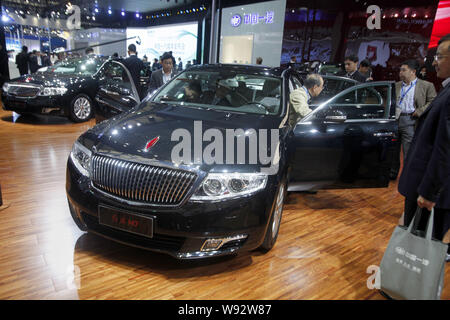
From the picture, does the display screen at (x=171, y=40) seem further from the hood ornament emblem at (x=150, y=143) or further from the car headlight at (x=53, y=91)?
the hood ornament emblem at (x=150, y=143)

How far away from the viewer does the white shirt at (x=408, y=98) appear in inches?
151

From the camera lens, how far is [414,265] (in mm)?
1689

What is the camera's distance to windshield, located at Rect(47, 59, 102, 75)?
6.54 m

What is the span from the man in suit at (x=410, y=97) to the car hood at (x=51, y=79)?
5.62 metres

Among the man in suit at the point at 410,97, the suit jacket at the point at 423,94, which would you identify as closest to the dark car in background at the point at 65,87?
the man in suit at the point at 410,97

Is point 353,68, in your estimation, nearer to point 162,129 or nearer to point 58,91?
point 162,129

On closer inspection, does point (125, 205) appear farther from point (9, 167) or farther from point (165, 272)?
point (9, 167)

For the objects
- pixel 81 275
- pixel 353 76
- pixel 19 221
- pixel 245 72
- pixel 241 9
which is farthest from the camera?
pixel 241 9

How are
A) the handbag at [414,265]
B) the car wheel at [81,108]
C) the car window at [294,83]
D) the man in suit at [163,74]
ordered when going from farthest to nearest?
the car wheel at [81,108], the man in suit at [163,74], the car window at [294,83], the handbag at [414,265]

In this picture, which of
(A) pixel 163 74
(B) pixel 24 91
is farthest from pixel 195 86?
(B) pixel 24 91
